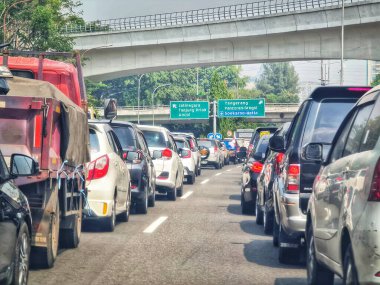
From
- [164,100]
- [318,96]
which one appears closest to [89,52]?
[318,96]

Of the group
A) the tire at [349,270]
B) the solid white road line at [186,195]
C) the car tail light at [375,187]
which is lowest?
the solid white road line at [186,195]

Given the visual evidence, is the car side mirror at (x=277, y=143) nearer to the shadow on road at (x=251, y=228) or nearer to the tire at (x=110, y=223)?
the shadow on road at (x=251, y=228)

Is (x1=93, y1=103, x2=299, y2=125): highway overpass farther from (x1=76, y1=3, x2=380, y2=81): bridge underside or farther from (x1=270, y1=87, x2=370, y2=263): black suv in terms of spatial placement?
(x1=270, y1=87, x2=370, y2=263): black suv

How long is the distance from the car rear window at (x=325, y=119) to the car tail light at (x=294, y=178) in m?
0.30

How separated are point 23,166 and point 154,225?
A: 7.61 metres

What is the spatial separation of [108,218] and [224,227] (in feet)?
7.64

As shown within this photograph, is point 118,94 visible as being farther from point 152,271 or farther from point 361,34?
point 152,271

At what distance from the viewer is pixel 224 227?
639 inches

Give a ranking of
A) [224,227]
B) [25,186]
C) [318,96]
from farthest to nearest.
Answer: [224,227]
[318,96]
[25,186]

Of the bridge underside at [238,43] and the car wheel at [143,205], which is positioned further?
the bridge underside at [238,43]

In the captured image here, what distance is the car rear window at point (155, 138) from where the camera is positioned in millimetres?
23484

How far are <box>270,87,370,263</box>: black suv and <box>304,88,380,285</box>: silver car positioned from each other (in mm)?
1727

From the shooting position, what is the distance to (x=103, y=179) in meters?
14.8

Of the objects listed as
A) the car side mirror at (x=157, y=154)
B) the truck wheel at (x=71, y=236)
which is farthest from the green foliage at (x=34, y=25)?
the truck wheel at (x=71, y=236)
